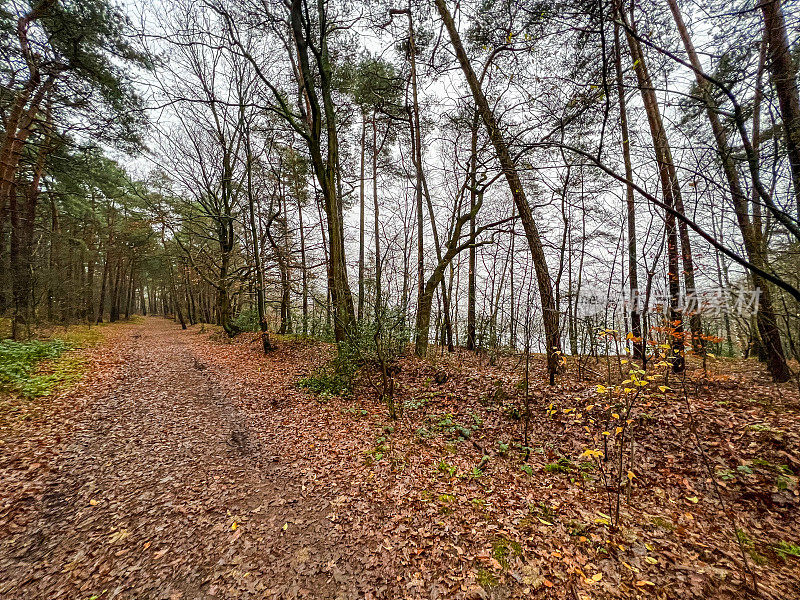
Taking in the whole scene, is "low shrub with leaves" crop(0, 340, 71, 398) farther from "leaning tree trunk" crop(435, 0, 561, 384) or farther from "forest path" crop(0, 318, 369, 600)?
"leaning tree trunk" crop(435, 0, 561, 384)

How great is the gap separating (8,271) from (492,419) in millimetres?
14814

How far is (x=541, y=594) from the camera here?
245cm

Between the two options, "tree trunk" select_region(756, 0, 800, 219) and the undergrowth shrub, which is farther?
the undergrowth shrub

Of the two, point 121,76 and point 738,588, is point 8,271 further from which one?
point 738,588

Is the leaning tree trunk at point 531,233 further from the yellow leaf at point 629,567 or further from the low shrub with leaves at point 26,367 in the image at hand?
the low shrub with leaves at point 26,367

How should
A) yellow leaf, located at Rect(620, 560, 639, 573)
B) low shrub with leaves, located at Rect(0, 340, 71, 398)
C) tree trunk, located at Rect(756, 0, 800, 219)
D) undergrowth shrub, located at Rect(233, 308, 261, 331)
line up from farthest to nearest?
undergrowth shrub, located at Rect(233, 308, 261, 331)
low shrub with leaves, located at Rect(0, 340, 71, 398)
tree trunk, located at Rect(756, 0, 800, 219)
yellow leaf, located at Rect(620, 560, 639, 573)

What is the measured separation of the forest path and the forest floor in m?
0.02

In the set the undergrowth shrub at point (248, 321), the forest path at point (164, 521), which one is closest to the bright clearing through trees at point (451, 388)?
the forest path at point (164, 521)

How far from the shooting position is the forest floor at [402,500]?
2.56 meters

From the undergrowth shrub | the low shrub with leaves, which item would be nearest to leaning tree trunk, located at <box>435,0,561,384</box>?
the low shrub with leaves

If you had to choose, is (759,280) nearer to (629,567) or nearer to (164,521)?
(629,567)

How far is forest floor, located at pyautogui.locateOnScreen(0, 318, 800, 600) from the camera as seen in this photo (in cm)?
256

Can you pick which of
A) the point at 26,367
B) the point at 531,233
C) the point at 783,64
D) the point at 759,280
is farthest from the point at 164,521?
the point at 759,280

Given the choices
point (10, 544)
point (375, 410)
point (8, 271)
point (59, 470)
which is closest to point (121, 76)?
point (8, 271)
